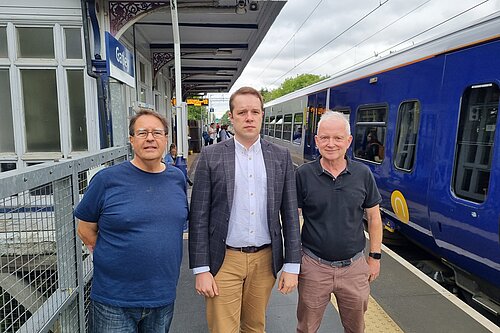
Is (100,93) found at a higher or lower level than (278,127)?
higher

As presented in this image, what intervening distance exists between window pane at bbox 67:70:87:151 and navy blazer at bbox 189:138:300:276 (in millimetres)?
4544

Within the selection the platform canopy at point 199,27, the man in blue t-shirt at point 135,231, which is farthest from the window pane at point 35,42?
the man in blue t-shirt at point 135,231

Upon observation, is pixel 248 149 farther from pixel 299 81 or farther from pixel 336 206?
pixel 299 81

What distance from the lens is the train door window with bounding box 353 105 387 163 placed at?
17.9ft

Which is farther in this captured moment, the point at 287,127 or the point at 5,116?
the point at 287,127

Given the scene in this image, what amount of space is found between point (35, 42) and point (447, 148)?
589 centimetres

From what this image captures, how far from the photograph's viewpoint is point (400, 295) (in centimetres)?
318

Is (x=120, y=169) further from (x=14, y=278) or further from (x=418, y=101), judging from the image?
(x=418, y=101)

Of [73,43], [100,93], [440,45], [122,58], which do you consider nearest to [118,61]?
[122,58]

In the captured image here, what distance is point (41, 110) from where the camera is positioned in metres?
5.71

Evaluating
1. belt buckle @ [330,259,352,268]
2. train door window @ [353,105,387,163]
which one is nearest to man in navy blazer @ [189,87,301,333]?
belt buckle @ [330,259,352,268]

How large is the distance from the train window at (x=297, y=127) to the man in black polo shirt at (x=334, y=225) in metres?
8.57

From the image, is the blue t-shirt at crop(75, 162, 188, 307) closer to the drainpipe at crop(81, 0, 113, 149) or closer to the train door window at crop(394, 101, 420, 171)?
the train door window at crop(394, 101, 420, 171)

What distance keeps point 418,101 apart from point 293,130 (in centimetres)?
745
